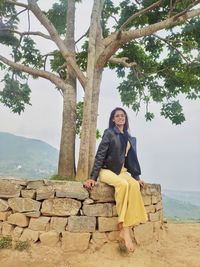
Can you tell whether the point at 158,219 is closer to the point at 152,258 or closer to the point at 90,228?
the point at 152,258

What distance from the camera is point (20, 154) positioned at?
614 ft

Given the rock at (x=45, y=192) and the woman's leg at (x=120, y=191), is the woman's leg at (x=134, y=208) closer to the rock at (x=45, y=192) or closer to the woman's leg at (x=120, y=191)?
the woman's leg at (x=120, y=191)

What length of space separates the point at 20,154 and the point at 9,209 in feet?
604

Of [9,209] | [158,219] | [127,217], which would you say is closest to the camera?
[127,217]

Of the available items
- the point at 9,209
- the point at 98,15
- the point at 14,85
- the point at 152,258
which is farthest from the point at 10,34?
the point at 152,258

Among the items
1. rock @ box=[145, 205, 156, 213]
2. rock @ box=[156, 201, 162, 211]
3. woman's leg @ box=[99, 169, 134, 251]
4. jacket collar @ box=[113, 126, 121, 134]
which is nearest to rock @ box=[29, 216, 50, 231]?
woman's leg @ box=[99, 169, 134, 251]

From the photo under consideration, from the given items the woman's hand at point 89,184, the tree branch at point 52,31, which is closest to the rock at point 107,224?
the woman's hand at point 89,184

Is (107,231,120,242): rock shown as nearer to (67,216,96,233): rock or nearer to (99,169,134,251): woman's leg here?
(99,169,134,251): woman's leg

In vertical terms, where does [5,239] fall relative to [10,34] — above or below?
below

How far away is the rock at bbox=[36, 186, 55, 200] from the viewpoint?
21.7ft

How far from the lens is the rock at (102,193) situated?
22.0 ft

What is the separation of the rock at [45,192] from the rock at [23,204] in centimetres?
12

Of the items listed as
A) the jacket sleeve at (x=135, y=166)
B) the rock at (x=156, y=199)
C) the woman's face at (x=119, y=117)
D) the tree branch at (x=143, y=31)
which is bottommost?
the rock at (x=156, y=199)

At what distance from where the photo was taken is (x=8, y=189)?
6.80 meters
